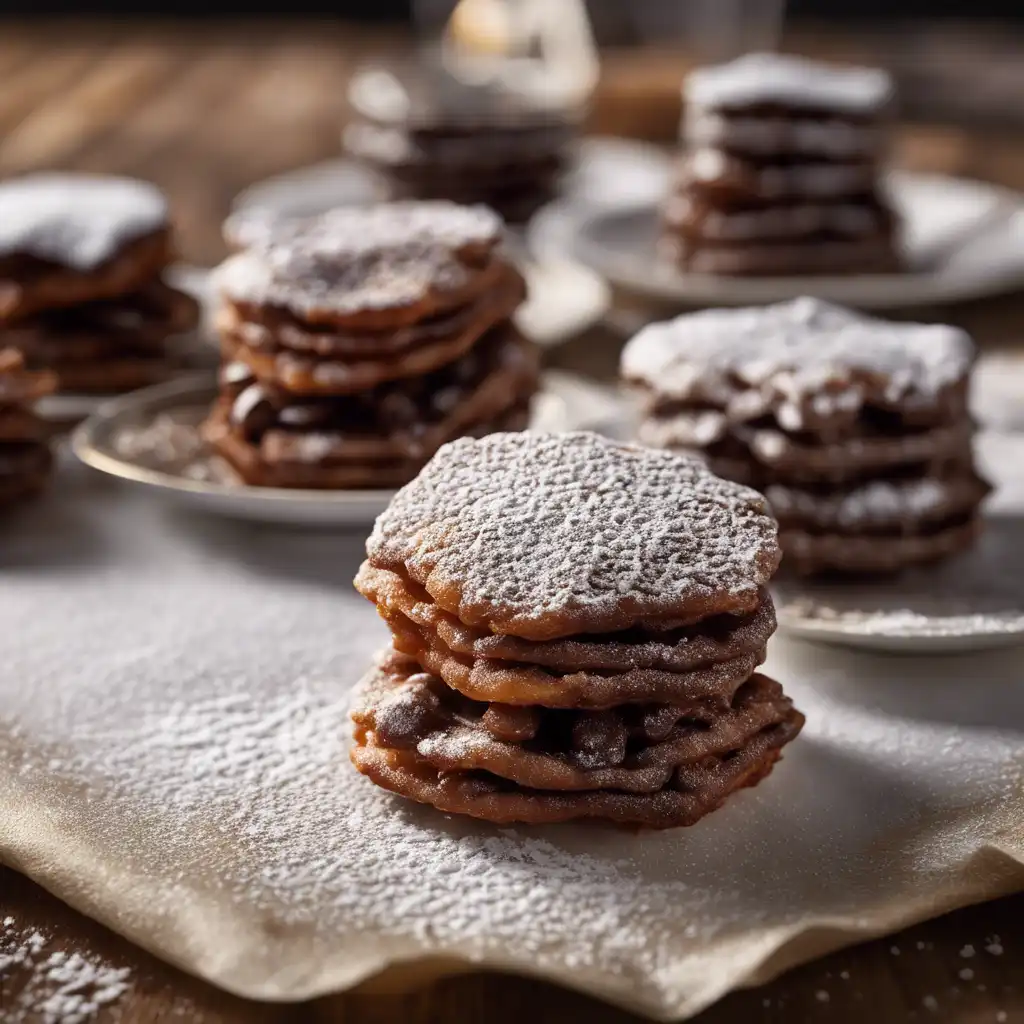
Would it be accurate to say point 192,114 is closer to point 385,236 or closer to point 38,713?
point 385,236

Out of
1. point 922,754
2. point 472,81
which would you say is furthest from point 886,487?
point 472,81

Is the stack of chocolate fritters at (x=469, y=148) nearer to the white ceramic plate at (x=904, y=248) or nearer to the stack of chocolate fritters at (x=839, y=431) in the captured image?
the white ceramic plate at (x=904, y=248)

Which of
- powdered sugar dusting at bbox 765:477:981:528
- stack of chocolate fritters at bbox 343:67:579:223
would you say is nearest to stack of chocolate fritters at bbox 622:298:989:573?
powdered sugar dusting at bbox 765:477:981:528

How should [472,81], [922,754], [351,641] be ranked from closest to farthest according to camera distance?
[922,754]
[351,641]
[472,81]

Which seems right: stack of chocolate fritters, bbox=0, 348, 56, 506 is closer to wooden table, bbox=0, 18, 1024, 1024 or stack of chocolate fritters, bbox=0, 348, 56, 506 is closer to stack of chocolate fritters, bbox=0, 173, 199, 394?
stack of chocolate fritters, bbox=0, 173, 199, 394

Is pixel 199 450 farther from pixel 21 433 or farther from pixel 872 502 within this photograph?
pixel 872 502

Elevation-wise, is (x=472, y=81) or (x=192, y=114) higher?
(x=472, y=81)

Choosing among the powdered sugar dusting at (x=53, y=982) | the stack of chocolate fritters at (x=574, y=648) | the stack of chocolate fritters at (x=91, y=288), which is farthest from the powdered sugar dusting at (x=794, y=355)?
the powdered sugar dusting at (x=53, y=982)

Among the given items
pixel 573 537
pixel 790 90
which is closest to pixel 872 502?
pixel 573 537
